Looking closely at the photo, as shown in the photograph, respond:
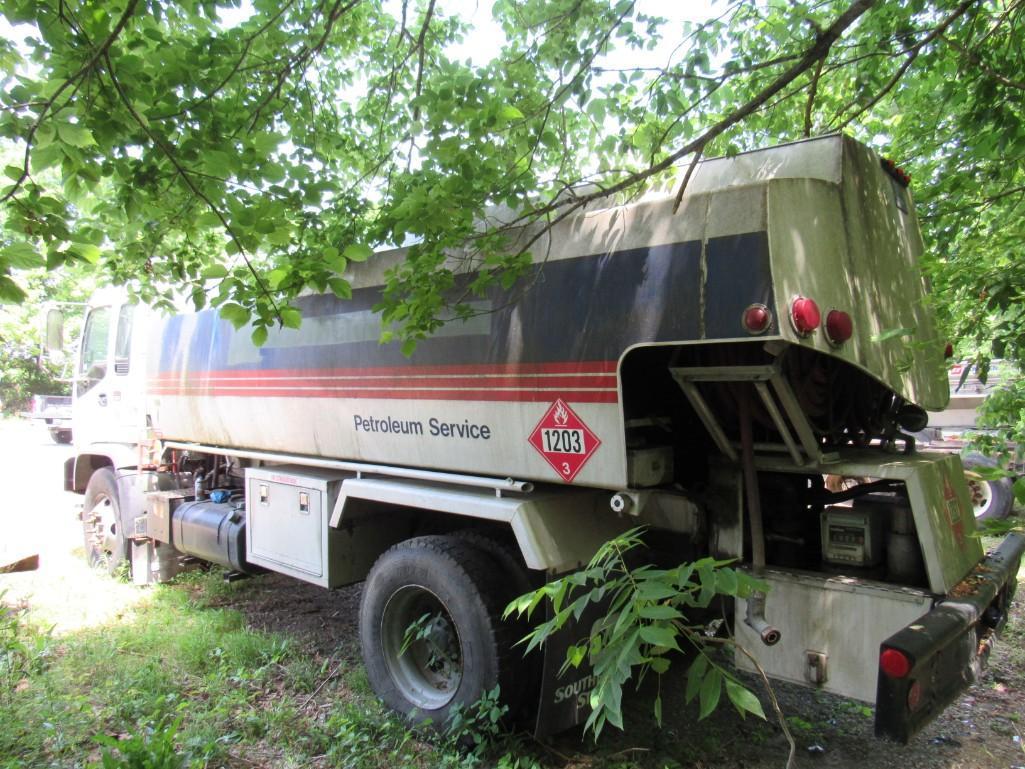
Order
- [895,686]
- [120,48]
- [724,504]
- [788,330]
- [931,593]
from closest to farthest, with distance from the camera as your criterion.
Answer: [895,686] → [788,330] → [931,593] → [120,48] → [724,504]

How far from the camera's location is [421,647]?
414cm

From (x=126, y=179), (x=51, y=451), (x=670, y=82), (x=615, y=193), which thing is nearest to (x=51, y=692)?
(x=126, y=179)

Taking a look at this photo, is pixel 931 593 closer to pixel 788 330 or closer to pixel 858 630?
pixel 858 630

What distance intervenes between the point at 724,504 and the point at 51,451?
69.2 ft

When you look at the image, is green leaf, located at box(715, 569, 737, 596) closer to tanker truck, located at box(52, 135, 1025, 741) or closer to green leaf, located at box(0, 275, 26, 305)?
tanker truck, located at box(52, 135, 1025, 741)

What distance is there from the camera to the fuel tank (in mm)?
2822

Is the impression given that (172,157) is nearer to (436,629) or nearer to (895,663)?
Result: (436,629)

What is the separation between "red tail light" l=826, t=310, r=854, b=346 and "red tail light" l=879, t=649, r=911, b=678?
114 cm

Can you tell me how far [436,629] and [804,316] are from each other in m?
2.52

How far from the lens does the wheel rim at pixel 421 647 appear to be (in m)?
3.93

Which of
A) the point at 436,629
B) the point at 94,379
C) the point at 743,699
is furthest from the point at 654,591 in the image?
the point at 94,379

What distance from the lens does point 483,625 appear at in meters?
3.54

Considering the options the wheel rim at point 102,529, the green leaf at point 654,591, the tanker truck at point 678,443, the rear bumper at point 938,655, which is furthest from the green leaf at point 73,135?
the wheel rim at point 102,529

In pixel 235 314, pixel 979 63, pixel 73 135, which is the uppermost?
pixel 979 63
